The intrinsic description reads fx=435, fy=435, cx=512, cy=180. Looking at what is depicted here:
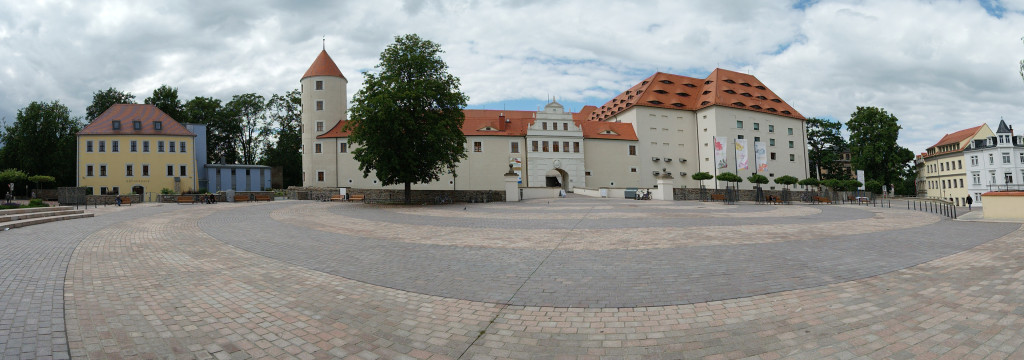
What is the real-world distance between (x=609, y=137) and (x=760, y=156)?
19.9 meters

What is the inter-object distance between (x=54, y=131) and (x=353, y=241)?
66.9 meters

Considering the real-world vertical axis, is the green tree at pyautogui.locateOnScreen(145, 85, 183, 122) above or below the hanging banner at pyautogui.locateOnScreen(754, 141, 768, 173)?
above

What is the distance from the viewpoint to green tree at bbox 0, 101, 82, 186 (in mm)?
49281

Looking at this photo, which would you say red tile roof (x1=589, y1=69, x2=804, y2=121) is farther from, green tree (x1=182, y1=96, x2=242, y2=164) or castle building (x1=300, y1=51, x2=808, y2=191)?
green tree (x1=182, y1=96, x2=242, y2=164)

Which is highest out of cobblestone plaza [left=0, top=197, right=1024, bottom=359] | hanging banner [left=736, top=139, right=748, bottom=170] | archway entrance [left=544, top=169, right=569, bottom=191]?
hanging banner [left=736, top=139, right=748, bottom=170]

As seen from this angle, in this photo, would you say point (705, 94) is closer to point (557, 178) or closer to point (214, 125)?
point (557, 178)

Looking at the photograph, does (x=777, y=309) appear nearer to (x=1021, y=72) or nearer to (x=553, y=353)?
(x=553, y=353)

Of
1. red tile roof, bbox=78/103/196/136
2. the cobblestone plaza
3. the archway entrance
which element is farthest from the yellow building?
the cobblestone plaza

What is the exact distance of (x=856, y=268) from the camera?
6742mm

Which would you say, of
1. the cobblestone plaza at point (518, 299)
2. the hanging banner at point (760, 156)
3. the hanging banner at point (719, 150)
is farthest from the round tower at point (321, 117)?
the hanging banner at point (760, 156)

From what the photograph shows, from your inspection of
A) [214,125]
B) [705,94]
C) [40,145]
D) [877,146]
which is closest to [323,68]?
[214,125]

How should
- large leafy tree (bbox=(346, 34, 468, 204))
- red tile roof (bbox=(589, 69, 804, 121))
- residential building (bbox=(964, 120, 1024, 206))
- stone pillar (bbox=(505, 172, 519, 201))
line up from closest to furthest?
large leafy tree (bbox=(346, 34, 468, 204)), stone pillar (bbox=(505, 172, 519, 201)), residential building (bbox=(964, 120, 1024, 206)), red tile roof (bbox=(589, 69, 804, 121))

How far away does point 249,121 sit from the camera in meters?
63.4

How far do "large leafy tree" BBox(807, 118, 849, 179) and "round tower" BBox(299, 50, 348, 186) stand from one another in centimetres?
6828
